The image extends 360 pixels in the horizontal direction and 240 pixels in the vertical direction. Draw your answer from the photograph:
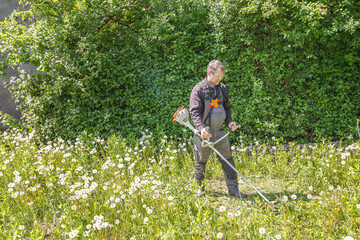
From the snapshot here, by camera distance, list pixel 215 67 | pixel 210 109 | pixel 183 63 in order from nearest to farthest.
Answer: pixel 215 67, pixel 210 109, pixel 183 63

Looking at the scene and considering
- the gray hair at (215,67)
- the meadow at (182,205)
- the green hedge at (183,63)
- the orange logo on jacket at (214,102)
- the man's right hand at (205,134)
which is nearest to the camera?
the meadow at (182,205)

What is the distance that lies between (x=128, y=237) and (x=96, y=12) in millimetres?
4663

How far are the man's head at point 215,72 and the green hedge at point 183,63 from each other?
206 cm

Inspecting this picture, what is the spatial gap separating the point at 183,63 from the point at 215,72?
2.29 meters

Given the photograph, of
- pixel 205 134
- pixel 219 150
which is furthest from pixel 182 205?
pixel 219 150

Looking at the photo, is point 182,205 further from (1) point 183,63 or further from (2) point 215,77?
(1) point 183,63

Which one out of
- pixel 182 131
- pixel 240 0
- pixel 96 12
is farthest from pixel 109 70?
pixel 240 0

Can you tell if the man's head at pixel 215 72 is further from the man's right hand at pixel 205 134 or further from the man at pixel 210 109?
the man's right hand at pixel 205 134

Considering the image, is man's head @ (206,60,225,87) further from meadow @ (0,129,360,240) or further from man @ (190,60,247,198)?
meadow @ (0,129,360,240)

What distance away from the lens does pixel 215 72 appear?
342 centimetres

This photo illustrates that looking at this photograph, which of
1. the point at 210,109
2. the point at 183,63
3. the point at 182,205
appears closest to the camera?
the point at 182,205

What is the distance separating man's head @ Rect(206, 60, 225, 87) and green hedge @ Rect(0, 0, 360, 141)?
206cm

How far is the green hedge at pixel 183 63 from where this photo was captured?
5.16m

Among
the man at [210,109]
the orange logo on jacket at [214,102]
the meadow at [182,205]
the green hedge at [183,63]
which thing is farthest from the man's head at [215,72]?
the green hedge at [183,63]
